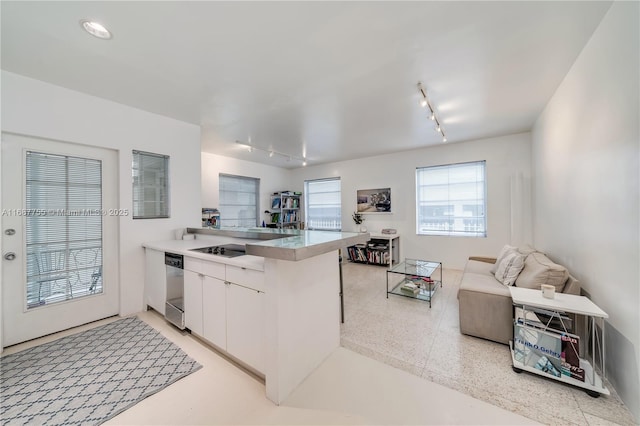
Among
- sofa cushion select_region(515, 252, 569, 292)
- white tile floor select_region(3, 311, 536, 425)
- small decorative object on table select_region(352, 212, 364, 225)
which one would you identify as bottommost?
white tile floor select_region(3, 311, 536, 425)

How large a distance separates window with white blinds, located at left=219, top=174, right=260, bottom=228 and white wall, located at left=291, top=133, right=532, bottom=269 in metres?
2.12

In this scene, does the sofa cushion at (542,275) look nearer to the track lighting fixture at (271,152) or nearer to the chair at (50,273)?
the track lighting fixture at (271,152)

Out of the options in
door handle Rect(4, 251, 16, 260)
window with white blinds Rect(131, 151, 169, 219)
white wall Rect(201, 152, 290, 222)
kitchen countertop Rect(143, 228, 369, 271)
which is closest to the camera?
kitchen countertop Rect(143, 228, 369, 271)

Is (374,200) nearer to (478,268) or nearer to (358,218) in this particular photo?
(358,218)

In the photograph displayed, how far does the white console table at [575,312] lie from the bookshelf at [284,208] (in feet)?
17.4

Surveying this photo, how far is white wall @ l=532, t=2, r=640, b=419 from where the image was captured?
142cm

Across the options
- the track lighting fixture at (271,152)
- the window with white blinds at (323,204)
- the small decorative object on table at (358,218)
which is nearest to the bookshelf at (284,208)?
the window with white blinds at (323,204)

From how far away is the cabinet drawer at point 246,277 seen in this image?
1.65 m

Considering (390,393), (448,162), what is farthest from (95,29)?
(448,162)

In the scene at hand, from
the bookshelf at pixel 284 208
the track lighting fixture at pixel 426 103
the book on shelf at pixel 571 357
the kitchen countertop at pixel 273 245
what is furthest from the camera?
the bookshelf at pixel 284 208

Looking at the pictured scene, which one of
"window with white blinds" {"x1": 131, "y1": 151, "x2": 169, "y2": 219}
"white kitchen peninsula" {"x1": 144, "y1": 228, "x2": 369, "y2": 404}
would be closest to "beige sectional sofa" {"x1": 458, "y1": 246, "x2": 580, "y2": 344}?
"white kitchen peninsula" {"x1": 144, "y1": 228, "x2": 369, "y2": 404}

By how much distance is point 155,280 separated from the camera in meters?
2.75

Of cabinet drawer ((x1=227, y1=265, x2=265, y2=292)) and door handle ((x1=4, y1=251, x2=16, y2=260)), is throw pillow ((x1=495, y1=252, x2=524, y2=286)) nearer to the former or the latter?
cabinet drawer ((x1=227, y1=265, x2=265, y2=292))

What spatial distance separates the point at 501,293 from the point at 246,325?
2.33m
